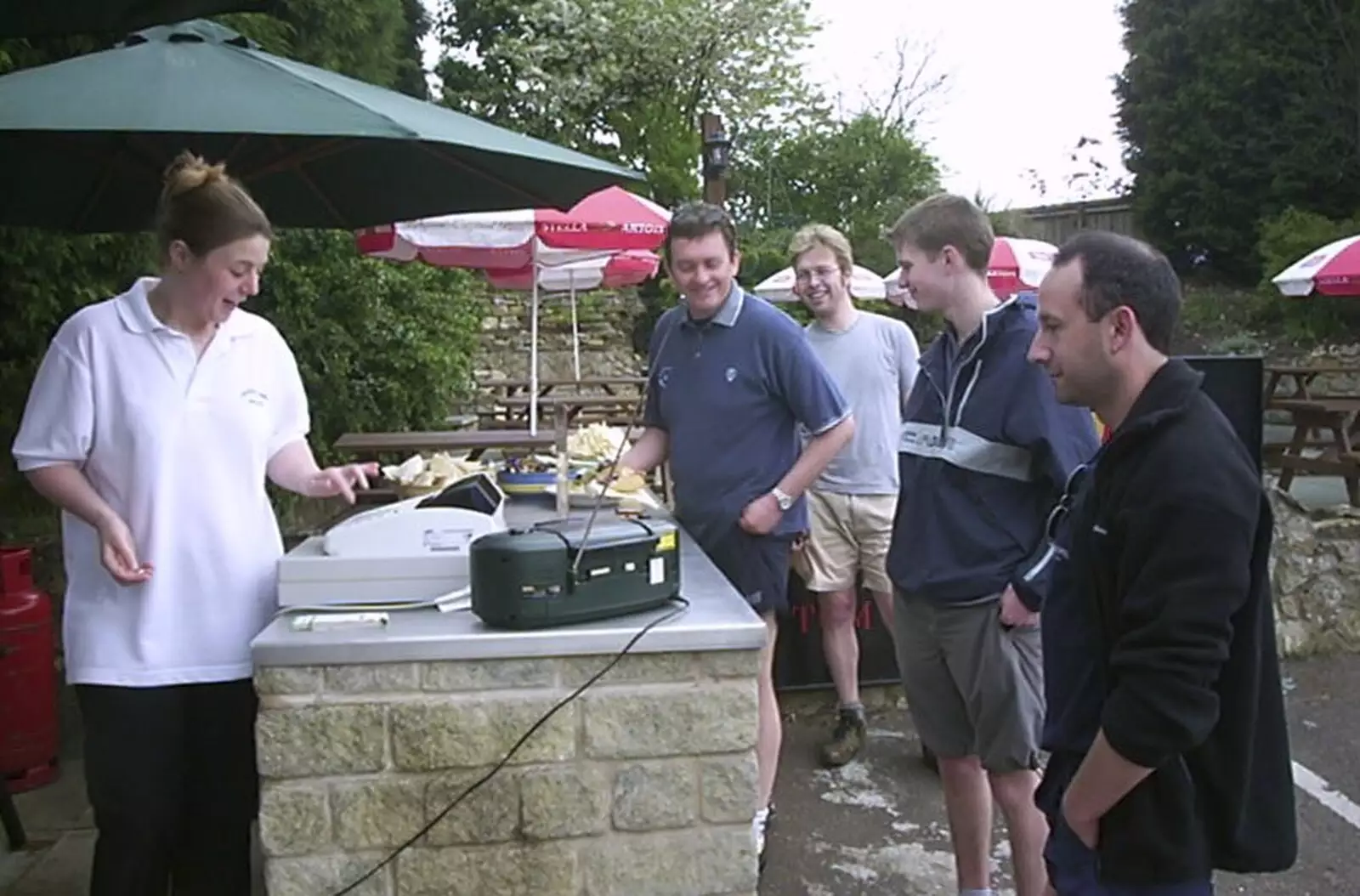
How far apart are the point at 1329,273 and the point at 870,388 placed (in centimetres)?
704

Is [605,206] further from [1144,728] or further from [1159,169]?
[1159,169]

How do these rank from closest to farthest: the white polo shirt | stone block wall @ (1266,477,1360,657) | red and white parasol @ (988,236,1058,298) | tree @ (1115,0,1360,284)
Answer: the white polo shirt
stone block wall @ (1266,477,1360,657)
red and white parasol @ (988,236,1058,298)
tree @ (1115,0,1360,284)

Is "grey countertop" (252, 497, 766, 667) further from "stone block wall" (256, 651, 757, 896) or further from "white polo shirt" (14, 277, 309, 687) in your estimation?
"white polo shirt" (14, 277, 309, 687)

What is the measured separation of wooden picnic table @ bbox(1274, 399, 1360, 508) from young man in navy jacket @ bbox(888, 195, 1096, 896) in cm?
681

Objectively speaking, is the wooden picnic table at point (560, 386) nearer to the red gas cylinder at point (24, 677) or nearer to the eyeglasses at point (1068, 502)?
the red gas cylinder at point (24, 677)

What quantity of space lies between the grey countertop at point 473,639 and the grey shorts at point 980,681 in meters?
0.82

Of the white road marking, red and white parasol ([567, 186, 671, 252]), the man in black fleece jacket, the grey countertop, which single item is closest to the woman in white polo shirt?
the grey countertop

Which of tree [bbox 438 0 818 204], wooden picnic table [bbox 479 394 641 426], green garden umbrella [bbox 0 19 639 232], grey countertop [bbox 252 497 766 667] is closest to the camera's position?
grey countertop [bbox 252 497 766 667]

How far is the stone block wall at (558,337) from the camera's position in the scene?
16734mm

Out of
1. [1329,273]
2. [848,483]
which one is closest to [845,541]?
[848,483]

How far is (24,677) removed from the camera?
12.9ft

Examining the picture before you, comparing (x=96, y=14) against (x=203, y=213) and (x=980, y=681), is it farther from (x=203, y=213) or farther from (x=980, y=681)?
(x=980, y=681)

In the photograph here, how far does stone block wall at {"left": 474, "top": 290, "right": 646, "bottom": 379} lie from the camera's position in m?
16.7

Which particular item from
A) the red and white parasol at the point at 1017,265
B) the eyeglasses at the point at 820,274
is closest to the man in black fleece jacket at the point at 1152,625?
the eyeglasses at the point at 820,274
